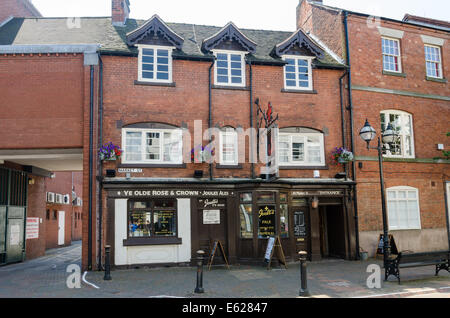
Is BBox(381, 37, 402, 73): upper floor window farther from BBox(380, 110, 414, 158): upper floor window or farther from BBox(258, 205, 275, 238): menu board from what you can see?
BBox(258, 205, 275, 238): menu board

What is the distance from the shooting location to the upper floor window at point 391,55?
18.4m

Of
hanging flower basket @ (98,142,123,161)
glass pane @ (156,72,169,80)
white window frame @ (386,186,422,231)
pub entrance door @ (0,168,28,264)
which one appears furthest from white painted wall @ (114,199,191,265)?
white window frame @ (386,186,422,231)

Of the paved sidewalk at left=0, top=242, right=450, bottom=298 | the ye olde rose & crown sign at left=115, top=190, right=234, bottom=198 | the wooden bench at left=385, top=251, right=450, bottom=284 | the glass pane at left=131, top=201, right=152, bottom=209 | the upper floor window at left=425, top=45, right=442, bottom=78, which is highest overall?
the upper floor window at left=425, top=45, right=442, bottom=78

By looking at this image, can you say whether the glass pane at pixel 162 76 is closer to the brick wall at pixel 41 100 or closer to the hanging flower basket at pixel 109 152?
the brick wall at pixel 41 100

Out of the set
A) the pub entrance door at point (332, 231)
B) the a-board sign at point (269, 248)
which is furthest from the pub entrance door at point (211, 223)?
the pub entrance door at point (332, 231)

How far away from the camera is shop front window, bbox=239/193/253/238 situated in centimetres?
1501

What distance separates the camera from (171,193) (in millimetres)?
14930

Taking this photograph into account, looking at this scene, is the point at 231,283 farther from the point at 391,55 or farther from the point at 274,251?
the point at 391,55

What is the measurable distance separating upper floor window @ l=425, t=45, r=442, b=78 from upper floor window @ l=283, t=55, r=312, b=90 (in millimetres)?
6350

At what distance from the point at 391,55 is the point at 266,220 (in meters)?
9.87

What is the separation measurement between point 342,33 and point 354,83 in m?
2.32

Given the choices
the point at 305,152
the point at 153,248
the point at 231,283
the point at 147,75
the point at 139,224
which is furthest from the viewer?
the point at 305,152

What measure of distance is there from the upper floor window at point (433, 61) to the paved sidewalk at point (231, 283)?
33.1ft

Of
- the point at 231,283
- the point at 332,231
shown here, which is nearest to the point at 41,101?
the point at 231,283
